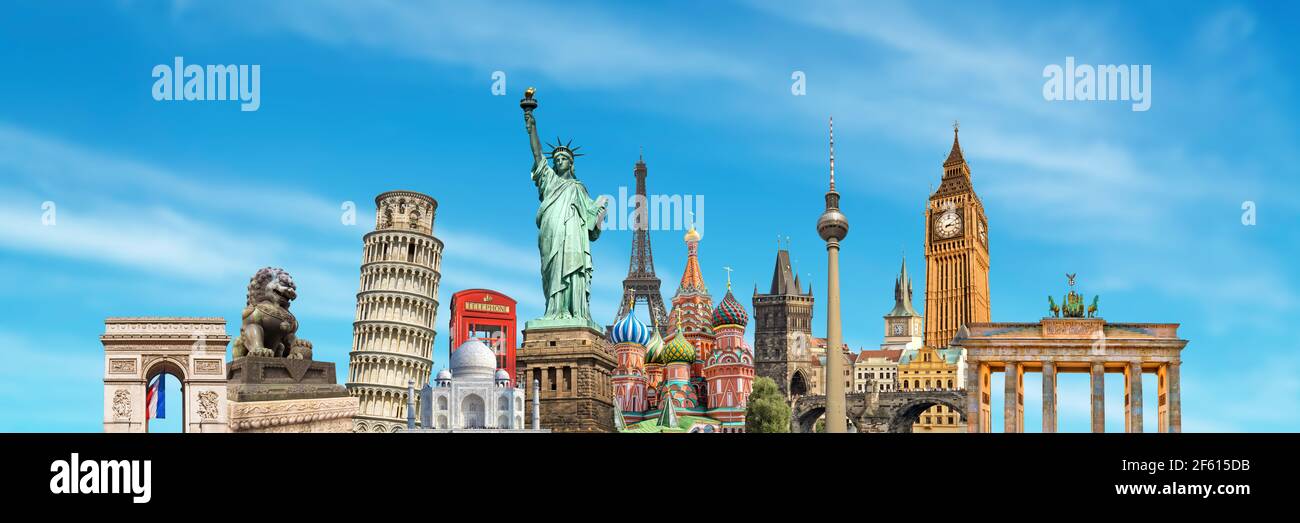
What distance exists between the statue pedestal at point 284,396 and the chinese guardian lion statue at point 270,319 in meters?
0.63

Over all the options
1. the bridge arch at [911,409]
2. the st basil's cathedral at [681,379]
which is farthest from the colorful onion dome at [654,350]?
the bridge arch at [911,409]

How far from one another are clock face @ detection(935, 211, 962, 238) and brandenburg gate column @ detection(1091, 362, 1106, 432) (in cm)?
11796

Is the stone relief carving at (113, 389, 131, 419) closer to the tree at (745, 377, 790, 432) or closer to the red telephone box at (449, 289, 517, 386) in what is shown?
the tree at (745, 377, 790, 432)

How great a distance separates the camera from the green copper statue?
68562 mm

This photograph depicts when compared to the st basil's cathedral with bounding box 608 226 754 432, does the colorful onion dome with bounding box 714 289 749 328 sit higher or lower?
higher

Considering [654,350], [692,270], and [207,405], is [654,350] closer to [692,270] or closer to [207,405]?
[692,270]

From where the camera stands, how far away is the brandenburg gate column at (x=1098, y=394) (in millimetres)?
67188

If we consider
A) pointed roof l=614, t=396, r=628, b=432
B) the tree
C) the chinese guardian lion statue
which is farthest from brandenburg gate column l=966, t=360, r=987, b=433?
the chinese guardian lion statue

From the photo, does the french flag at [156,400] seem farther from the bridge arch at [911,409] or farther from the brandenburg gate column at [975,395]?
the bridge arch at [911,409]

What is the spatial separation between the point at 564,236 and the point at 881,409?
229 ft
